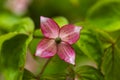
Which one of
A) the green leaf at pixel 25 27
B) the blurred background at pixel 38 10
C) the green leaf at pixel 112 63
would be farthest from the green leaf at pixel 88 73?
the blurred background at pixel 38 10

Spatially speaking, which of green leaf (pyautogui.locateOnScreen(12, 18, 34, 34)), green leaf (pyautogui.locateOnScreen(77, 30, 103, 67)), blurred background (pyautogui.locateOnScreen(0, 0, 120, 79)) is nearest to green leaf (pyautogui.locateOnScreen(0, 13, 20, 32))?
blurred background (pyautogui.locateOnScreen(0, 0, 120, 79))

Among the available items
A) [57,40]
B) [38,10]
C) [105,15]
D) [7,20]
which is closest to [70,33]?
[57,40]

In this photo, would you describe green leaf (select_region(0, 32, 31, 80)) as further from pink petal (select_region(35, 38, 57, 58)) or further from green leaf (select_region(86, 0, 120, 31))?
green leaf (select_region(86, 0, 120, 31))

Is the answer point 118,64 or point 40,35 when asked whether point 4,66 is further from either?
point 118,64

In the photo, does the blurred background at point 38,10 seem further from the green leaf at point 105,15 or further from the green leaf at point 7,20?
the green leaf at point 105,15

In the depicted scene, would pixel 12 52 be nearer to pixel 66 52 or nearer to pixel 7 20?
pixel 66 52

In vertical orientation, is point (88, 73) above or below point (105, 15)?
below

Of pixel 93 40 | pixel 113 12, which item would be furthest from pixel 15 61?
pixel 113 12
